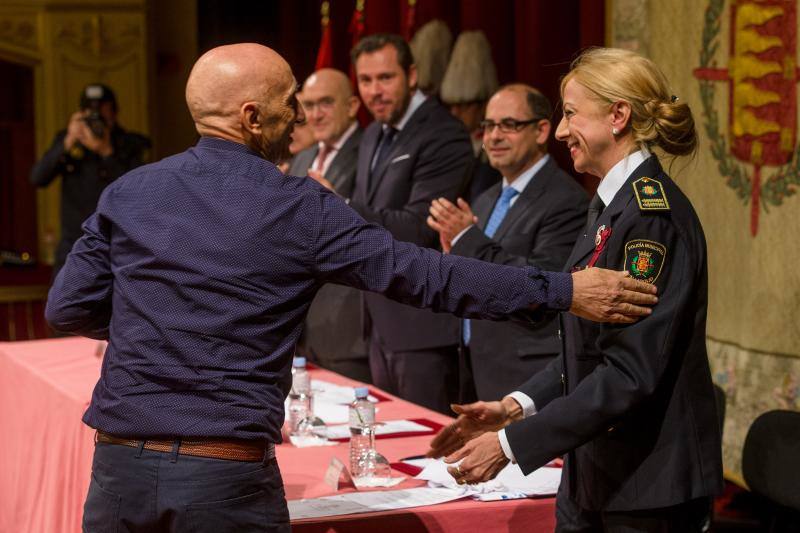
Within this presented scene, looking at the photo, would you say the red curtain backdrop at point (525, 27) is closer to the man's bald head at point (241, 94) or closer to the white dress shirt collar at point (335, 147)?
the white dress shirt collar at point (335, 147)

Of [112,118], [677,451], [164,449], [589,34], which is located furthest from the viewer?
[112,118]

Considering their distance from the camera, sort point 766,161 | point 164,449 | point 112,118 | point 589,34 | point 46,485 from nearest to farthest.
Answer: point 164,449 → point 46,485 → point 766,161 → point 589,34 → point 112,118

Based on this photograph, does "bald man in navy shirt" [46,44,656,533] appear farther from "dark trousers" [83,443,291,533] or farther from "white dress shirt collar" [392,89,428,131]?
"white dress shirt collar" [392,89,428,131]

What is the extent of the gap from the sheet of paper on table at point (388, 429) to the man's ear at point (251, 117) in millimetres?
1086

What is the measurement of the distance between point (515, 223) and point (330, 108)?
1.32 metres

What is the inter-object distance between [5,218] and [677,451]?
25.3ft

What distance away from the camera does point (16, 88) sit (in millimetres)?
8727

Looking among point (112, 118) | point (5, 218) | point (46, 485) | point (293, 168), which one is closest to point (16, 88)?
point (5, 218)

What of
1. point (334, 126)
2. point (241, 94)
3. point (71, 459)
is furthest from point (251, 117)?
point (334, 126)

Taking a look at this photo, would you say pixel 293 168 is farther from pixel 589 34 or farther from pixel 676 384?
pixel 676 384

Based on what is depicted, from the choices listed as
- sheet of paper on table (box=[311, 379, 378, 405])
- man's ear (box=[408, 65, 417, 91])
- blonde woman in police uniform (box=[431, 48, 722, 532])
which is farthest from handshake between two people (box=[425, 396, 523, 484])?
man's ear (box=[408, 65, 417, 91])

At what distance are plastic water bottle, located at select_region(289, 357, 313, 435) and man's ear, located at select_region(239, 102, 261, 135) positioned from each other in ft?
2.92

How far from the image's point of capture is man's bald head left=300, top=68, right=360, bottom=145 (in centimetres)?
448

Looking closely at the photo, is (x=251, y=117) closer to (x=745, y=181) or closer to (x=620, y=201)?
(x=620, y=201)
